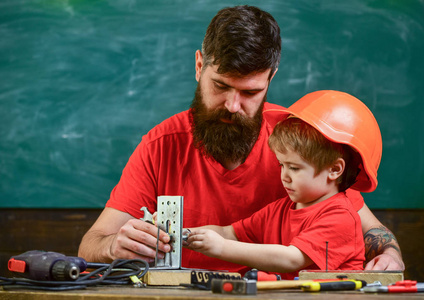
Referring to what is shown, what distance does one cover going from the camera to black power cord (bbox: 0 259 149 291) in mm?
1033

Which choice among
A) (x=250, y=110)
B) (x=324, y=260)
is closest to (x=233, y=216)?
(x=250, y=110)

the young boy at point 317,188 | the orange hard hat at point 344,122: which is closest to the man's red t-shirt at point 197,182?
the young boy at point 317,188

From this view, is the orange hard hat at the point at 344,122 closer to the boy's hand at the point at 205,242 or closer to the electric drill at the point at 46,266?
the boy's hand at the point at 205,242

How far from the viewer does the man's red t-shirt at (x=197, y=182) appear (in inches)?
80.4

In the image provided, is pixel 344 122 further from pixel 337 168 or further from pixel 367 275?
pixel 367 275

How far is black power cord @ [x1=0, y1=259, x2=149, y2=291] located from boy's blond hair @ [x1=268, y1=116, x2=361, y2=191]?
635mm

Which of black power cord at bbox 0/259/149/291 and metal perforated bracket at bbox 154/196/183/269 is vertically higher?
metal perforated bracket at bbox 154/196/183/269

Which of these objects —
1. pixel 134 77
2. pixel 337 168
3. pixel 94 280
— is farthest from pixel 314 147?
pixel 134 77

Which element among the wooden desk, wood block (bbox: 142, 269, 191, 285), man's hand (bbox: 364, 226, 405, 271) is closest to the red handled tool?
the wooden desk

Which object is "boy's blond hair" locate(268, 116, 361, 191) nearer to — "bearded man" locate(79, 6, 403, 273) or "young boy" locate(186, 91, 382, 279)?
"young boy" locate(186, 91, 382, 279)

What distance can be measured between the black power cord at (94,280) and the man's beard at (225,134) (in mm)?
803

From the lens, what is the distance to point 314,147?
1.65 m

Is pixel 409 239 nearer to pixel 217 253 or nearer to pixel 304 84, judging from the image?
pixel 304 84

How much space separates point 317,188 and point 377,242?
0.46 meters
